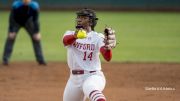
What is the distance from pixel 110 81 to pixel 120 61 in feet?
10.2

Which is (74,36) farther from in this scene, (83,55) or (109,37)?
(109,37)

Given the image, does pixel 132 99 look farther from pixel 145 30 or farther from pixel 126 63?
pixel 145 30

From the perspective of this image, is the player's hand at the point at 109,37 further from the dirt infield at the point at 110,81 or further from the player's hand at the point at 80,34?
the dirt infield at the point at 110,81

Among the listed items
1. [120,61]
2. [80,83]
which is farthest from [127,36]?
[80,83]

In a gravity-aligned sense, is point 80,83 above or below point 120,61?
above

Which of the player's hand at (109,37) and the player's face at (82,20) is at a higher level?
the player's face at (82,20)

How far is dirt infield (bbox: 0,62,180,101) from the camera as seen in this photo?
34.0ft

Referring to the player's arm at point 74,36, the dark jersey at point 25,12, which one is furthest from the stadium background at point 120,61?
the player's arm at point 74,36

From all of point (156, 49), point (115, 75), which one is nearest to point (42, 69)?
point (115, 75)

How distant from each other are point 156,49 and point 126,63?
3.06 m

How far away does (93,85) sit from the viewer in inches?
283

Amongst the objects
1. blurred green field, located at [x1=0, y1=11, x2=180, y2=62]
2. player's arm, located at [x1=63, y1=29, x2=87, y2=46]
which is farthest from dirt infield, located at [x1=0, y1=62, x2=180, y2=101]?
player's arm, located at [x1=63, y1=29, x2=87, y2=46]

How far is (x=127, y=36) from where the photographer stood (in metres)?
21.1

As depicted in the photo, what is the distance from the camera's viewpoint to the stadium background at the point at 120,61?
35.4 ft
